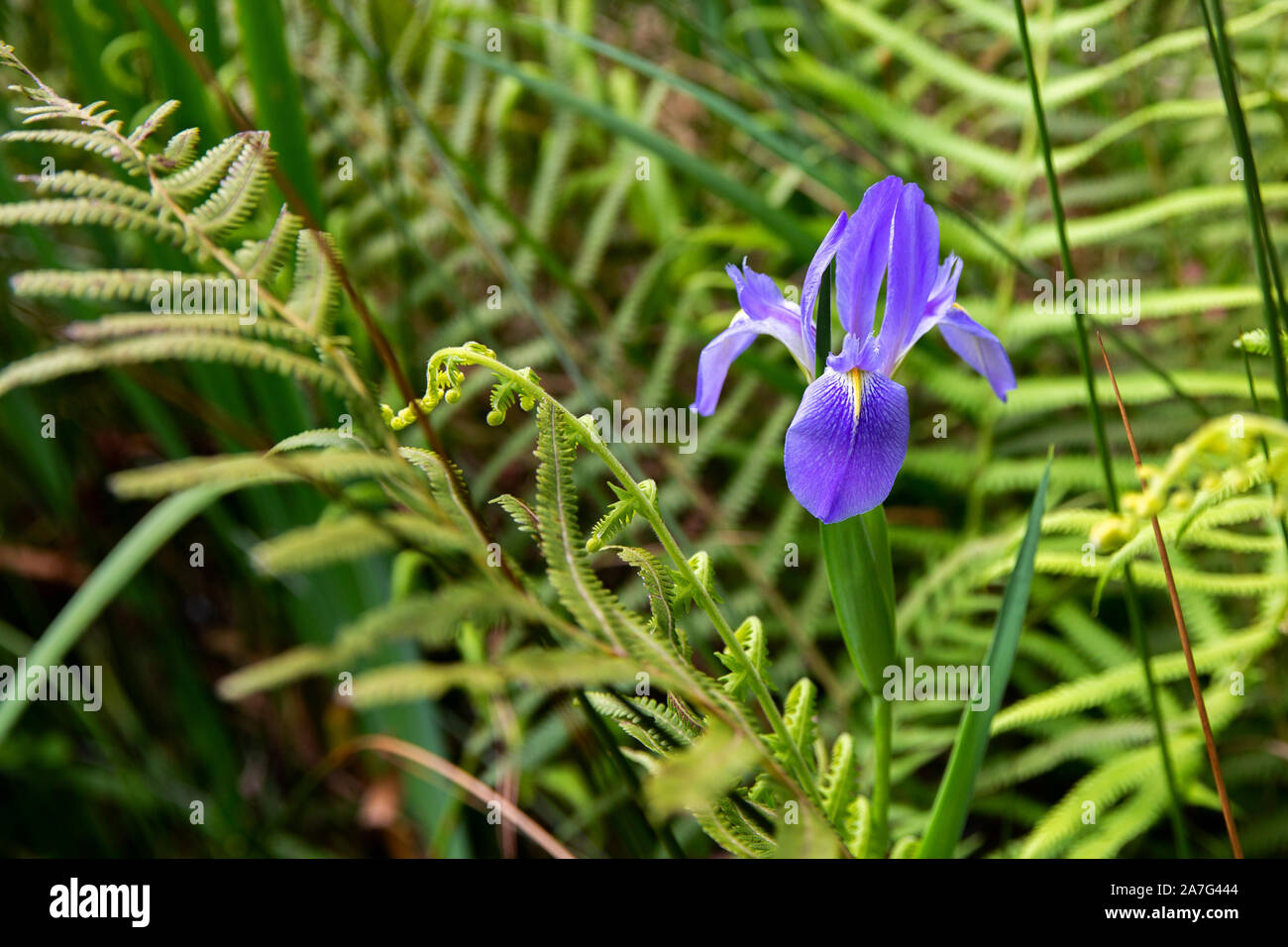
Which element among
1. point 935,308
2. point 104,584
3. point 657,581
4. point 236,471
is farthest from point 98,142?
point 104,584

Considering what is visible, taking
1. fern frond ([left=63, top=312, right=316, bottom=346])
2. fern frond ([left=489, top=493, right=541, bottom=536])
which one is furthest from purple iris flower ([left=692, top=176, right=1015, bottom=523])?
fern frond ([left=63, top=312, right=316, bottom=346])

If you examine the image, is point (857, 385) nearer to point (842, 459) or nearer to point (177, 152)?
point (842, 459)

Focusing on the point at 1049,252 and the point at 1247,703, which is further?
the point at 1049,252

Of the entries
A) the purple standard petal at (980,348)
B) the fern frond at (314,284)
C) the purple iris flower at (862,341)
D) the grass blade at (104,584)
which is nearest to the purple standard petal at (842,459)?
the purple iris flower at (862,341)

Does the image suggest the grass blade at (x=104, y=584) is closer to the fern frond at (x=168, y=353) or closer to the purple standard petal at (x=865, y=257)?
the fern frond at (x=168, y=353)

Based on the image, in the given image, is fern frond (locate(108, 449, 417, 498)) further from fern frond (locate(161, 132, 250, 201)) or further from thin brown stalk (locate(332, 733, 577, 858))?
thin brown stalk (locate(332, 733, 577, 858))

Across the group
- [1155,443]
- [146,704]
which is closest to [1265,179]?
[1155,443]
